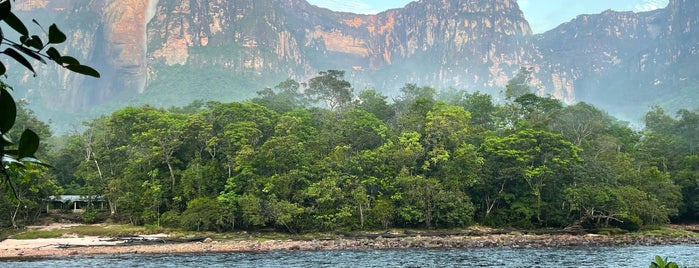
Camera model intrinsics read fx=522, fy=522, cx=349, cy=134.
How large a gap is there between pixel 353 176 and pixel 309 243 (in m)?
7.43

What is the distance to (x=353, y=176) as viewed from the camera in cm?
4081

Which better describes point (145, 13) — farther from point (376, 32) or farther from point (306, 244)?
point (306, 244)

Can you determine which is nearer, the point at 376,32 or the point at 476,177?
the point at 476,177

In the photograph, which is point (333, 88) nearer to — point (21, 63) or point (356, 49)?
point (21, 63)

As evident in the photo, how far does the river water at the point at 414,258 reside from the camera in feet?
86.2

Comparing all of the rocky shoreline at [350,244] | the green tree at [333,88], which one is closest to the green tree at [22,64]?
the rocky shoreline at [350,244]

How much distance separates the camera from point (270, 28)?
150 metres

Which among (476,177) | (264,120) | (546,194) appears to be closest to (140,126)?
(264,120)

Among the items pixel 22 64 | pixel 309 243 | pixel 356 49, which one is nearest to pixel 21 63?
pixel 22 64

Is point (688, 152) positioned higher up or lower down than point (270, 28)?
lower down

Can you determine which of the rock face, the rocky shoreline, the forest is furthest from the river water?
the rock face

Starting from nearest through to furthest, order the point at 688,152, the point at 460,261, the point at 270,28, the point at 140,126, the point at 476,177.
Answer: the point at 460,261 → the point at 476,177 → the point at 140,126 → the point at 688,152 → the point at 270,28

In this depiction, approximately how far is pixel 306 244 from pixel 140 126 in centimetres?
1998

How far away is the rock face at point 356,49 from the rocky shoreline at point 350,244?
266ft
